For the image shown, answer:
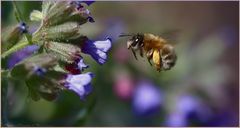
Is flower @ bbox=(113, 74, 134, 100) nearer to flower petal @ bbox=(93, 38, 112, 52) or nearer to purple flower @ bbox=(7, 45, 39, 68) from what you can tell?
purple flower @ bbox=(7, 45, 39, 68)

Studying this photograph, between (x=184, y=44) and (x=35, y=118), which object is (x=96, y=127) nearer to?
(x=35, y=118)

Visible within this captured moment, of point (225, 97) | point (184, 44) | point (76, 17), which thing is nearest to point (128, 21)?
point (184, 44)

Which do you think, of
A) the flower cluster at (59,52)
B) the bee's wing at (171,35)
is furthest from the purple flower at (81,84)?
the bee's wing at (171,35)

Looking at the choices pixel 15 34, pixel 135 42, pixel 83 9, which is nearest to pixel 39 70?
pixel 15 34

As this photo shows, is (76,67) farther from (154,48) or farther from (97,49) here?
(154,48)

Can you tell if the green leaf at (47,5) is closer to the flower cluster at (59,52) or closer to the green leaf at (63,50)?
the flower cluster at (59,52)

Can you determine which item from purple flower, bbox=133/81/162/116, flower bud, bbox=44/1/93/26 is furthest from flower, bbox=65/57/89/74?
purple flower, bbox=133/81/162/116
